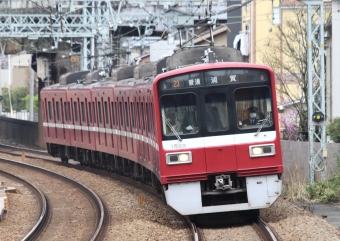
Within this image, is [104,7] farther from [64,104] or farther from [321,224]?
[321,224]

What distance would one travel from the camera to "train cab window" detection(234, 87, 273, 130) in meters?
12.1

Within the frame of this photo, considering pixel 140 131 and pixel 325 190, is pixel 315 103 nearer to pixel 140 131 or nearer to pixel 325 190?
pixel 325 190

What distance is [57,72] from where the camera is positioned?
42.0 m

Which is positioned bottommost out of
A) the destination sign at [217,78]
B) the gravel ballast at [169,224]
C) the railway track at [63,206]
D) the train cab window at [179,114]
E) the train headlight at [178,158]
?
the railway track at [63,206]

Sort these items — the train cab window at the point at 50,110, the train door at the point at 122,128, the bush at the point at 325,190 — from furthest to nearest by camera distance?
the train cab window at the point at 50,110, the train door at the point at 122,128, the bush at the point at 325,190

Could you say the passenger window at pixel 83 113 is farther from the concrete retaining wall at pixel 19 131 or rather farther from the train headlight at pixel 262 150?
the concrete retaining wall at pixel 19 131

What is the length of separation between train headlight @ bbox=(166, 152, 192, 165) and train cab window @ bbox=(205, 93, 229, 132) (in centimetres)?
51

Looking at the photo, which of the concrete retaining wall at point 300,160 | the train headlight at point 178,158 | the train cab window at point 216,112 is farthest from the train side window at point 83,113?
the train headlight at point 178,158

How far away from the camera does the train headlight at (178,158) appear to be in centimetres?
1188

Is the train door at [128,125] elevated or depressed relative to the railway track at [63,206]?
elevated

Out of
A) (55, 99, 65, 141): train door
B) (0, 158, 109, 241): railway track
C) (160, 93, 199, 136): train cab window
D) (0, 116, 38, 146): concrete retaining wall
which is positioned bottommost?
(0, 116, 38, 146): concrete retaining wall

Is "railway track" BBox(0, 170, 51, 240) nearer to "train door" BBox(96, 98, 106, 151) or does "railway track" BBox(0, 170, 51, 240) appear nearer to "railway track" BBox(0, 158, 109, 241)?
"railway track" BBox(0, 158, 109, 241)

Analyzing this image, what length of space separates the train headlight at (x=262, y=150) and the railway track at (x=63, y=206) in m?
2.46

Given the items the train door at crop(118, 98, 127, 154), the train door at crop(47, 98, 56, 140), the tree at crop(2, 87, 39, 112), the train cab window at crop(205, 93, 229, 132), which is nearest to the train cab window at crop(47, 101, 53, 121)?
the train door at crop(47, 98, 56, 140)
